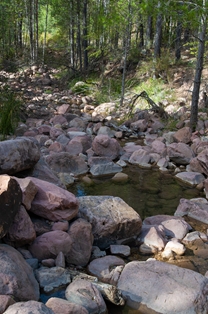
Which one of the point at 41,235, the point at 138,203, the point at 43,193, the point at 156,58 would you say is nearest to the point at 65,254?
the point at 41,235

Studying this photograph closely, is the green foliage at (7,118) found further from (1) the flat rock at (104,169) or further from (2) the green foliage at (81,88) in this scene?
(2) the green foliage at (81,88)

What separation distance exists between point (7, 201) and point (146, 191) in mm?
3573

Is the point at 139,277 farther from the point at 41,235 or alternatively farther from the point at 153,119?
the point at 153,119

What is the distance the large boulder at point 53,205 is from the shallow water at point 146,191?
1.57 m

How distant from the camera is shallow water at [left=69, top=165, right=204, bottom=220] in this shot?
5.94m

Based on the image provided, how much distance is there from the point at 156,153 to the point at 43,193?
451cm

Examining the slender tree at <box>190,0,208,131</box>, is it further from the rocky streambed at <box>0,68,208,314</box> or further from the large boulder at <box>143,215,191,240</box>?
the large boulder at <box>143,215,191,240</box>

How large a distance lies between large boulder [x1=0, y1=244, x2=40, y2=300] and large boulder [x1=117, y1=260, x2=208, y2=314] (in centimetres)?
87

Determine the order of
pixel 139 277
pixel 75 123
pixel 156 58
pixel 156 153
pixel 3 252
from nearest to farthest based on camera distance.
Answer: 1. pixel 3 252
2. pixel 139 277
3. pixel 156 153
4. pixel 75 123
5. pixel 156 58

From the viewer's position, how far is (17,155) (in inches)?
188

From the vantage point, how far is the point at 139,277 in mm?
3578

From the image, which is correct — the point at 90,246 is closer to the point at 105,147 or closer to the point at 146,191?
the point at 146,191

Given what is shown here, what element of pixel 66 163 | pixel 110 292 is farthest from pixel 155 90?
pixel 110 292

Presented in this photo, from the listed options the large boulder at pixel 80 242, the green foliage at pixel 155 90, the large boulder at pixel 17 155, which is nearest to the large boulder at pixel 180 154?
the large boulder at pixel 17 155
